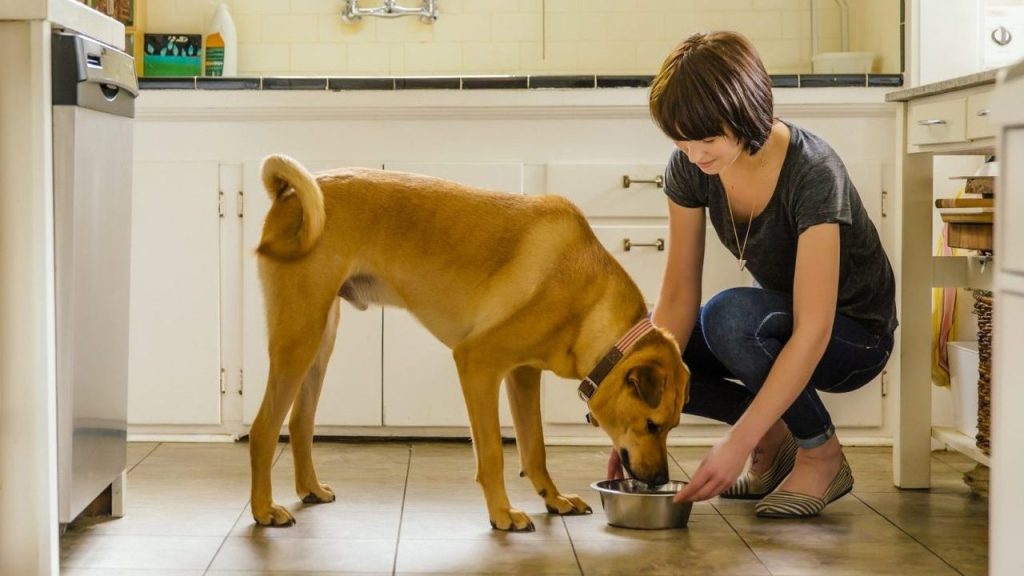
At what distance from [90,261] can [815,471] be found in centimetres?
155

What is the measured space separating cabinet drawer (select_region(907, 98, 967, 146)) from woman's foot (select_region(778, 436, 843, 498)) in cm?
71

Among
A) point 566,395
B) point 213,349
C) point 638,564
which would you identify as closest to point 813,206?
point 638,564

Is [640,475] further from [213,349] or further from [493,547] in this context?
[213,349]

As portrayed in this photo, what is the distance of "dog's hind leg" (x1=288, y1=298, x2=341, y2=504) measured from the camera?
2615 millimetres

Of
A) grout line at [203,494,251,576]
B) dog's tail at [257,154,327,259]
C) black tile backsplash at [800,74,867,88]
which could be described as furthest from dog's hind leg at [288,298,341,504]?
black tile backsplash at [800,74,867,88]

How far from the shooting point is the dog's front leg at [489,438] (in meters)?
2.41

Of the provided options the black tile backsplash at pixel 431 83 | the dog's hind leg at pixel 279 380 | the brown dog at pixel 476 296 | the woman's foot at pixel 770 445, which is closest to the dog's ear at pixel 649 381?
the brown dog at pixel 476 296

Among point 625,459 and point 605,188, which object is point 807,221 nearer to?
point 625,459

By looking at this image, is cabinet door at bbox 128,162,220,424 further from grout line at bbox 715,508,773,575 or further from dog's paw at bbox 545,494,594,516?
grout line at bbox 715,508,773,575

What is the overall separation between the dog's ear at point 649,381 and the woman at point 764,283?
0.49ft

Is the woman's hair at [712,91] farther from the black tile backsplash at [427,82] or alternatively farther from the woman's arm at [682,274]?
the black tile backsplash at [427,82]

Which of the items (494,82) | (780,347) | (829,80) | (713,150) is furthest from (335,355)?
(829,80)

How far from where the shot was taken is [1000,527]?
115 centimetres

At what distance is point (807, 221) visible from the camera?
2.35 meters
